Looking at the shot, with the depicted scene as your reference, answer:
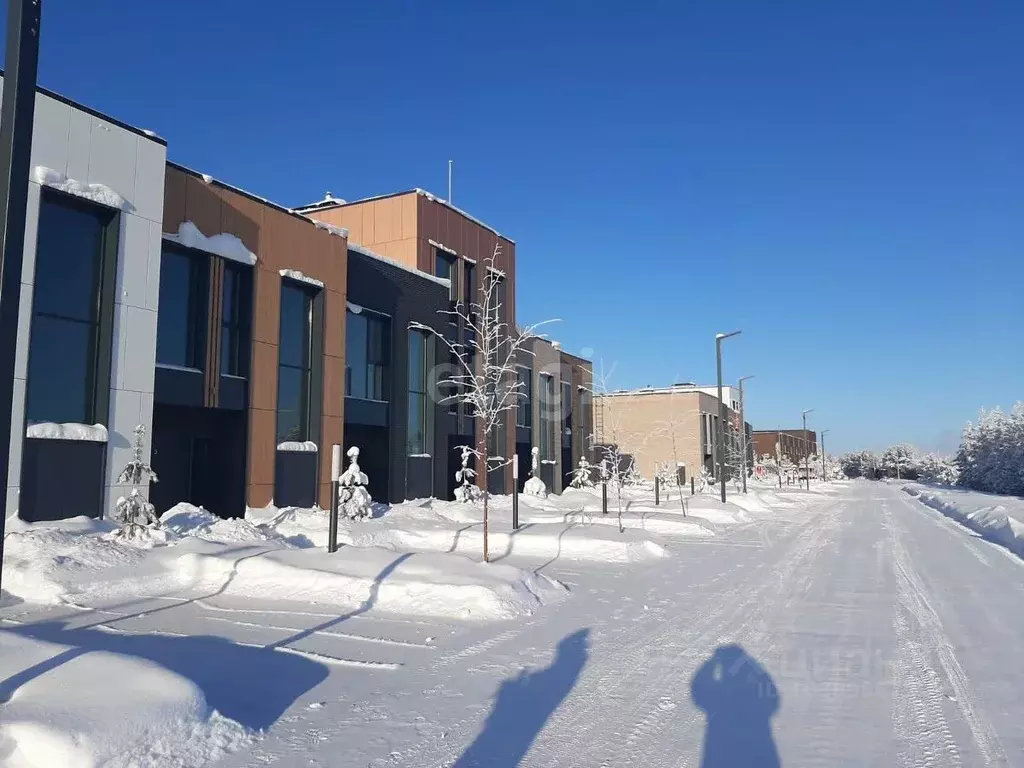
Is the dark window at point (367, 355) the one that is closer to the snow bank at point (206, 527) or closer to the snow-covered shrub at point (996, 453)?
the snow bank at point (206, 527)

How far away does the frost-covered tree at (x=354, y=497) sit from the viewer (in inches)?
724

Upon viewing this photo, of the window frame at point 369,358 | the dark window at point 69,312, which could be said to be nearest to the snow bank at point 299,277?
the window frame at point 369,358

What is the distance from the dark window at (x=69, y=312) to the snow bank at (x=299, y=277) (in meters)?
5.27

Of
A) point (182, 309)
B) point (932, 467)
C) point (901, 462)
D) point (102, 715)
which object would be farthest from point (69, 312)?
point (901, 462)

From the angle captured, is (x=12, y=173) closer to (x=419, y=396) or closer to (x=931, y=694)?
(x=931, y=694)

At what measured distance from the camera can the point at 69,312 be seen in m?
13.4

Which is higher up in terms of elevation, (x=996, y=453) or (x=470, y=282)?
(x=470, y=282)

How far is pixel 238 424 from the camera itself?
18.0 metres

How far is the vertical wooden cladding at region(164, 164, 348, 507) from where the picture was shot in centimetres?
1678

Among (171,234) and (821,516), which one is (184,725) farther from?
(821,516)

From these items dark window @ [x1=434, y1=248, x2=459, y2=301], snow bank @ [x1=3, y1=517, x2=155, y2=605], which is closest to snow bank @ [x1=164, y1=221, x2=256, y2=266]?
snow bank @ [x1=3, y1=517, x2=155, y2=605]

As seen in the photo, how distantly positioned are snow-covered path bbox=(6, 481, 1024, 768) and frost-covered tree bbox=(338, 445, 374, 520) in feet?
26.5

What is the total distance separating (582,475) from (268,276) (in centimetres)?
2473

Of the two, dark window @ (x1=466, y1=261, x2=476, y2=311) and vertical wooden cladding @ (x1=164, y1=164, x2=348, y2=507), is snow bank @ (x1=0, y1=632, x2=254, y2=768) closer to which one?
vertical wooden cladding @ (x1=164, y1=164, x2=348, y2=507)
